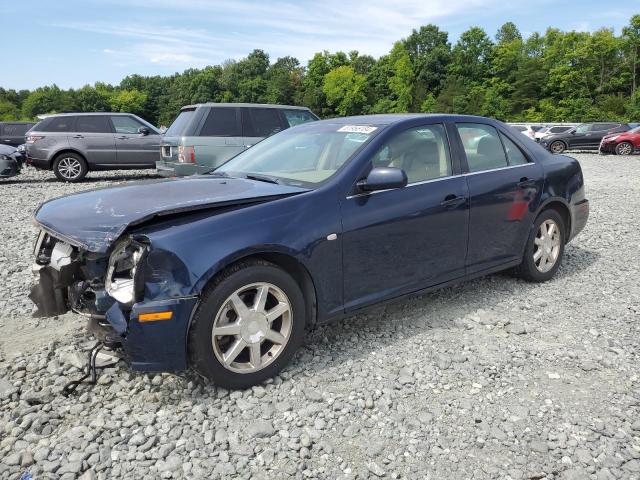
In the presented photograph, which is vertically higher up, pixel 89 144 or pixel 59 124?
pixel 59 124

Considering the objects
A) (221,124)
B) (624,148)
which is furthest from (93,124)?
(624,148)

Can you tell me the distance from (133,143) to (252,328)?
12162 millimetres

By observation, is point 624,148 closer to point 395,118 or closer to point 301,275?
point 395,118

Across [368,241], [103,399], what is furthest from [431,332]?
[103,399]

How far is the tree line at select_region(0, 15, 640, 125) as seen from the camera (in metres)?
67.2

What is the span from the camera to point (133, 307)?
2.76 m

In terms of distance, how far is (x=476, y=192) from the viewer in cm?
A: 423

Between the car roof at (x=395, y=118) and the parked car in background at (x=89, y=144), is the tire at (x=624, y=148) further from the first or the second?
the car roof at (x=395, y=118)

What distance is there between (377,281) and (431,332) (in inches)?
26.4

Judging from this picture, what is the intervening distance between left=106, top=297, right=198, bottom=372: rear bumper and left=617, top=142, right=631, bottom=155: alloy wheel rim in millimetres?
26313

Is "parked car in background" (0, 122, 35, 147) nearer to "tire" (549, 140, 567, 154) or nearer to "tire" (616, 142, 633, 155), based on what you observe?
"tire" (549, 140, 567, 154)

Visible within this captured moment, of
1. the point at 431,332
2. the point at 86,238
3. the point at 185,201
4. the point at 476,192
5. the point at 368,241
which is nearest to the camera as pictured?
the point at 86,238

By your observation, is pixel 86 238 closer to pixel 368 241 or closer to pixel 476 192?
pixel 368 241

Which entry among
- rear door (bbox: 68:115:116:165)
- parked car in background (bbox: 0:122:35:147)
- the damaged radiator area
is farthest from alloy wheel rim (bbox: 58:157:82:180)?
the damaged radiator area
